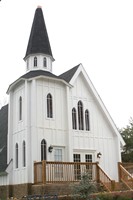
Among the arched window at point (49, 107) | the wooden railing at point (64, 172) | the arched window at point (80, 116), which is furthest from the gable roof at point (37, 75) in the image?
the wooden railing at point (64, 172)

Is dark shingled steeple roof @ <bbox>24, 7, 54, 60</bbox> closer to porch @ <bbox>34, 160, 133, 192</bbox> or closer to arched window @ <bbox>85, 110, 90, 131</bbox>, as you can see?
arched window @ <bbox>85, 110, 90, 131</bbox>

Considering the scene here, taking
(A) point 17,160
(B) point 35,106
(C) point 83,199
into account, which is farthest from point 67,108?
(C) point 83,199

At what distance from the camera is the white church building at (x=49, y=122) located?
19.8 m

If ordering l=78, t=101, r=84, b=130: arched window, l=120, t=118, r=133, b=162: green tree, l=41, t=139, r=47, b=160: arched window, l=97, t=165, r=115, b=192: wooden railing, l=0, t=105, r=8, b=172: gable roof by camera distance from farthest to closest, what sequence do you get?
l=120, t=118, r=133, b=162: green tree, l=78, t=101, r=84, b=130: arched window, l=0, t=105, r=8, b=172: gable roof, l=41, t=139, r=47, b=160: arched window, l=97, t=165, r=115, b=192: wooden railing

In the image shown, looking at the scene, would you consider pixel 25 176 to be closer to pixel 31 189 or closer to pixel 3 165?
pixel 31 189

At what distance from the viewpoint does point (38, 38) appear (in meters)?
24.0

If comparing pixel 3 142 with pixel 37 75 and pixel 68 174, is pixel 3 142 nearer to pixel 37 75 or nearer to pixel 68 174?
pixel 37 75

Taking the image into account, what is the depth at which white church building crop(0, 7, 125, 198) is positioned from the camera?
19844mm

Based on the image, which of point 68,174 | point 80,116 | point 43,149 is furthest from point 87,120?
point 68,174

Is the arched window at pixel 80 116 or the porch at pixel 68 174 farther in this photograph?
the arched window at pixel 80 116

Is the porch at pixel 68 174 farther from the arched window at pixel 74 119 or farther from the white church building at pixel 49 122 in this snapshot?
the arched window at pixel 74 119

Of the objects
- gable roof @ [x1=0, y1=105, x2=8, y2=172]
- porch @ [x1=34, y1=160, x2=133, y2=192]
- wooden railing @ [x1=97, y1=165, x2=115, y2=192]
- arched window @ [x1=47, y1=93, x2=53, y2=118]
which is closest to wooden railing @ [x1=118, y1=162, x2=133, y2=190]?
porch @ [x1=34, y1=160, x2=133, y2=192]

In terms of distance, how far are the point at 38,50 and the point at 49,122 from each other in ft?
19.2

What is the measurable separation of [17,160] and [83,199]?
649cm
